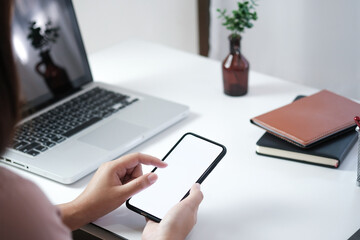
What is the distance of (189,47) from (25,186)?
2.21 metres

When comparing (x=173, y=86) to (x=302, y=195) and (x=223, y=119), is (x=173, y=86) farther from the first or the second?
(x=302, y=195)

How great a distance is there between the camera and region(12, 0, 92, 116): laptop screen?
45.0 inches

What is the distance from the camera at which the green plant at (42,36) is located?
1168 millimetres

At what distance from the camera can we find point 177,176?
0.87 meters

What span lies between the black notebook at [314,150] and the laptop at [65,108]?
0.82ft

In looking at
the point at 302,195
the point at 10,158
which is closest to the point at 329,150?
the point at 302,195

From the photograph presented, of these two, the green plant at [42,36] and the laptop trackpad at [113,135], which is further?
the green plant at [42,36]

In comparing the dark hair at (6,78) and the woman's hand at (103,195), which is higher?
the dark hair at (6,78)

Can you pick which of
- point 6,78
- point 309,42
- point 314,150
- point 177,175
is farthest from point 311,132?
point 309,42

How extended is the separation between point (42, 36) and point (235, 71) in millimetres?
498

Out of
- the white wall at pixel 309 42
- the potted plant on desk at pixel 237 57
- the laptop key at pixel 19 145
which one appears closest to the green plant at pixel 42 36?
the laptop key at pixel 19 145

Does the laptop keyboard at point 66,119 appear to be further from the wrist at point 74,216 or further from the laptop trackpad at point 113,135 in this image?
the wrist at point 74,216

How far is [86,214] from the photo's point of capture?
836 mm

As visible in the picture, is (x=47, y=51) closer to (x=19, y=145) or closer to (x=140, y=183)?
(x=19, y=145)
